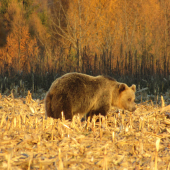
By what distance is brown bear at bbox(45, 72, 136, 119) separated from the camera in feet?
15.8

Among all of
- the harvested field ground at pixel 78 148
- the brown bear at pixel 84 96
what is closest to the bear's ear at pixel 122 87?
the brown bear at pixel 84 96

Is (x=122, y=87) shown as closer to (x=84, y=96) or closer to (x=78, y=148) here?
(x=84, y=96)

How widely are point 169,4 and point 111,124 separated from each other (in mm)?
18862

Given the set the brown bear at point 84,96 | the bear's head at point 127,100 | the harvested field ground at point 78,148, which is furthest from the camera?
the bear's head at point 127,100

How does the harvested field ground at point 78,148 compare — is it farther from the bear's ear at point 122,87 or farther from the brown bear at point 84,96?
the bear's ear at point 122,87

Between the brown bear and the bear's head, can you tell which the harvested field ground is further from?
the bear's head

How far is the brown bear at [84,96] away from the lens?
4812 millimetres

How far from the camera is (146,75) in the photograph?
1130 cm

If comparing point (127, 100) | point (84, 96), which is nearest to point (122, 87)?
point (127, 100)

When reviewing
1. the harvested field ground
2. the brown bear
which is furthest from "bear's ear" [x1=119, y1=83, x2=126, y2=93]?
the harvested field ground

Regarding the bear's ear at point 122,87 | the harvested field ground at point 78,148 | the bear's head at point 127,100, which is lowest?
the bear's head at point 127,100

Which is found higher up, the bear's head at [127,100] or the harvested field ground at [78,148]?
the harvested field ground at [78,148]

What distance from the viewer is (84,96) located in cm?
518

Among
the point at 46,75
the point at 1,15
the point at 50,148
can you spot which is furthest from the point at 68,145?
the point at 1,15
